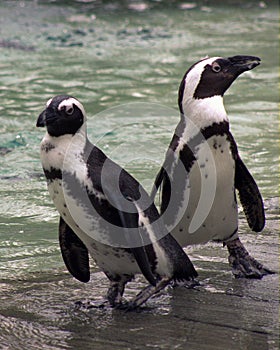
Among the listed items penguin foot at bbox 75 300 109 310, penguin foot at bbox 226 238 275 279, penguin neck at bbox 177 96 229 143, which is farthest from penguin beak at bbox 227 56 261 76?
penguin foot at bbox 75 300 109 310

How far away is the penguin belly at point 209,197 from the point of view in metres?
3.63

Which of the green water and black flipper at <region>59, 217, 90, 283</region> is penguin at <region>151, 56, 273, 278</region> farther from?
black flipper at <region>59, 217, 90, 283</region>

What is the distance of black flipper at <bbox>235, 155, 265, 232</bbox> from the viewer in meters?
3.79

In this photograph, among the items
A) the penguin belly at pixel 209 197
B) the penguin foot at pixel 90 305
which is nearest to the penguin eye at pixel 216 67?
the penguin belly at pixel 209 197

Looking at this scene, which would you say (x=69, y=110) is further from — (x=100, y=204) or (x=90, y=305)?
(x=90, y=305)

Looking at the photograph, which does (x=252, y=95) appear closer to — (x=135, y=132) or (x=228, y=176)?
(x=135, y=132)

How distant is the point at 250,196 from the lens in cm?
386

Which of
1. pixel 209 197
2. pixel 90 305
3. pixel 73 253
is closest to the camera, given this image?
pixel 90 305

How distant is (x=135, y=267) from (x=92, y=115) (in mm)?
3938

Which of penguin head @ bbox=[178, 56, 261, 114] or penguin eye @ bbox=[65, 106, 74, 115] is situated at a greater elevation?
penguin head @ bbox=[178, 56, 261, 114]

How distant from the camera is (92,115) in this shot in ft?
23.6

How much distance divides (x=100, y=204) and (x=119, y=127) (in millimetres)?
3678

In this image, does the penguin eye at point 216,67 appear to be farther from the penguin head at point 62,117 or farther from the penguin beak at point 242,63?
the penguin head at point 62,117

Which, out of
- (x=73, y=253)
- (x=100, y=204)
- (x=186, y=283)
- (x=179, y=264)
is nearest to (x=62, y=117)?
(x=100, y=204)
